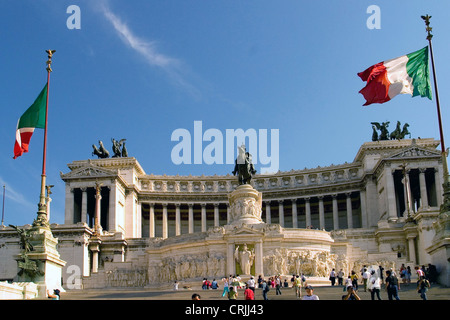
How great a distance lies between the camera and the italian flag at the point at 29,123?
3897 cm

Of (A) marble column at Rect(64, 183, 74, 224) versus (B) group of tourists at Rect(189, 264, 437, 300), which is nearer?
(B) group of tourists at Rect(189, 264, 437, 300)

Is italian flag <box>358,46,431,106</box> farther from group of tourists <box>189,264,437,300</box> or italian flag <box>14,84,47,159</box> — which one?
italian flag <box>14,84,47,159</box>

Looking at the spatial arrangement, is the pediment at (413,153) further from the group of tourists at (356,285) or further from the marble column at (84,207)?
the marble column at (84,207)

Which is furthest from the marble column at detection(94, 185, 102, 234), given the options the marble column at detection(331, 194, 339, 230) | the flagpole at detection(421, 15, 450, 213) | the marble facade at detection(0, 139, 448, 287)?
the flagpole at detection(421, 15, 450, 213)

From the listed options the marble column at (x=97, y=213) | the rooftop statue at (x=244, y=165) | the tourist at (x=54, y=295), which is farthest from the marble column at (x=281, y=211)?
the tourist at (x=54, y=295)

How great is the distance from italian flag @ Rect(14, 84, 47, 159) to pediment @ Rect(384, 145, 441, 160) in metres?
58.5

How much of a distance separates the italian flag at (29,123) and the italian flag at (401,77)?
68.5ft

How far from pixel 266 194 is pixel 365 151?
18422 mm

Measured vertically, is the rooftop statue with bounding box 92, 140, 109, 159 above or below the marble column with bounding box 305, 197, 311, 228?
above

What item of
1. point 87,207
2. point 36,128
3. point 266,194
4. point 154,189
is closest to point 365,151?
point 266,194

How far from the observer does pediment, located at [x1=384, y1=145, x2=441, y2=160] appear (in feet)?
281

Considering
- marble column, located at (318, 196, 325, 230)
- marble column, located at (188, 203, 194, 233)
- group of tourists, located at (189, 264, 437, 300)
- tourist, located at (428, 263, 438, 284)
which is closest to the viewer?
group of tourists, located at (189, 264, 437, 300)

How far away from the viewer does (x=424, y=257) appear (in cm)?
6600
